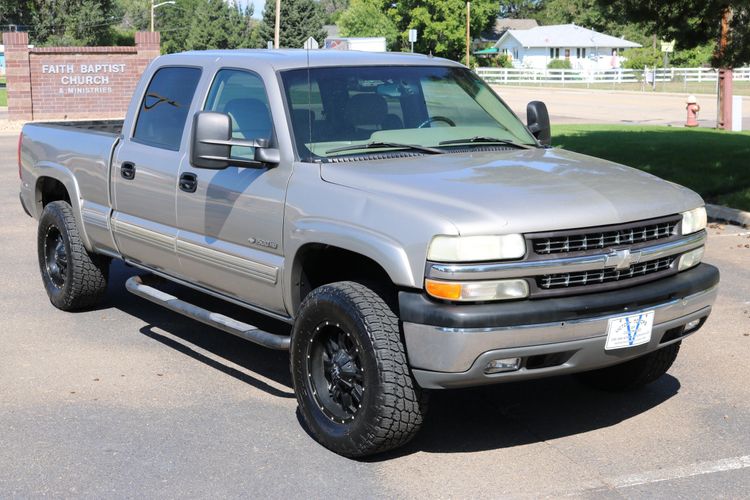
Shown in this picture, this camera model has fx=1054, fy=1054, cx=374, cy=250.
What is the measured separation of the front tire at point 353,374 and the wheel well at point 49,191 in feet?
11.7

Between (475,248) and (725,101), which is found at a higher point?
(725,101)

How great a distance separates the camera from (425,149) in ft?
18.7

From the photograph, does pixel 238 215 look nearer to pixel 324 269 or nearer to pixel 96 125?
pixel 324 269

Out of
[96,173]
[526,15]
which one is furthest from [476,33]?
[96,173]

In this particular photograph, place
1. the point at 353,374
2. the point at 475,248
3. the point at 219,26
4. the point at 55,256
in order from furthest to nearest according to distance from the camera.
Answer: the point at 219,26, the point at 55,256, the point at 353,374, the point at 475,248

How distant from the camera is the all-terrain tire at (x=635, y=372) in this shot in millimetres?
5816

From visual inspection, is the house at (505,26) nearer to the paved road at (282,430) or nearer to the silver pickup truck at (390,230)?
the paved road at (282,430)

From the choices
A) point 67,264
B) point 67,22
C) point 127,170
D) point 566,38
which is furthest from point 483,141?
point 566,38

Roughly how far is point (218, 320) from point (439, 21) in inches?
3132

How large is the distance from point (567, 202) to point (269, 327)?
3.04 metres

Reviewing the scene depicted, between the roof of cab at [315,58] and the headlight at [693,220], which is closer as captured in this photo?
the headlight at [693,220]

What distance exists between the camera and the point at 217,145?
216 inches

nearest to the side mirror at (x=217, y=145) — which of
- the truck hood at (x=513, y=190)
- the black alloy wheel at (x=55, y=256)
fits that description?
the truck hood at (x=513, y=190)

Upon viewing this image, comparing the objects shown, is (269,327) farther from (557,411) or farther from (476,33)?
(476,33)
